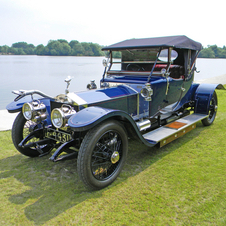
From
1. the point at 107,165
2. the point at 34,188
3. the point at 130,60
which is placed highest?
the point at 130,60

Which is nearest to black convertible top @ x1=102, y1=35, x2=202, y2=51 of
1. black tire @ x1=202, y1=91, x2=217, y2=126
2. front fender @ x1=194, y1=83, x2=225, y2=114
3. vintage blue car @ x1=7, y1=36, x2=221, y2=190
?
vintage blue car @ x1=7, y1=36, x2=221, y2=190

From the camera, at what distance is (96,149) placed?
2975mm

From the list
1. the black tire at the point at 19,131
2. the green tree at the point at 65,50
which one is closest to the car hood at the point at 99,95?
the black tire at the point at 19,131

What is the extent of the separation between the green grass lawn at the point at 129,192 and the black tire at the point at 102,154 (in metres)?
0.17

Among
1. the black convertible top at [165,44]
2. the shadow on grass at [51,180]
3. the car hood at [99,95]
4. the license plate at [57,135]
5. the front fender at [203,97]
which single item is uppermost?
the black convertible top at [165,44]

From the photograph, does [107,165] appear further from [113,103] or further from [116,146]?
[113,103]

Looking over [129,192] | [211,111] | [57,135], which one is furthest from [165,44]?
[211,111]

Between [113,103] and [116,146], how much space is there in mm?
785

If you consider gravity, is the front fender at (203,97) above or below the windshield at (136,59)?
below

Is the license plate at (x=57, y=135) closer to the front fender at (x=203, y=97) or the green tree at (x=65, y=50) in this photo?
the front fender at (x=203, y=97)

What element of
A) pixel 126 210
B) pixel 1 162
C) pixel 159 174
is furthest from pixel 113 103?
pixel 1 162

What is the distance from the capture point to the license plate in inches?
123

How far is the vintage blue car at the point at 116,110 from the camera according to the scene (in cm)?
282

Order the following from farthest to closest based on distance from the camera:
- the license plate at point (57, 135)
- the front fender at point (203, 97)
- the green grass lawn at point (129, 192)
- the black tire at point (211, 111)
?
the black tire at point (211, 111) → the front fender at point (203, 97) → the license plate at point (57, 135) → the green grass lawn at point (129, 192)
